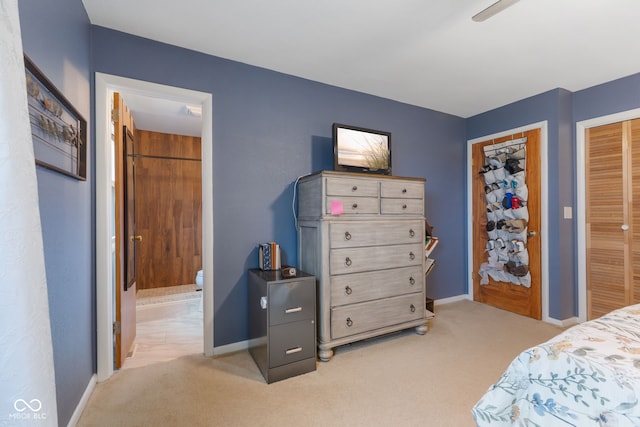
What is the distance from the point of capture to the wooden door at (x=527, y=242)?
3174 mm

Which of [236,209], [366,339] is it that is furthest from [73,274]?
[366,339]

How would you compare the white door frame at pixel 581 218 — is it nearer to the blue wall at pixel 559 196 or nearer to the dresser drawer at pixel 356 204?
the blue wall at pixel 559 196

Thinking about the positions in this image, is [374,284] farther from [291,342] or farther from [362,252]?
[291,342]

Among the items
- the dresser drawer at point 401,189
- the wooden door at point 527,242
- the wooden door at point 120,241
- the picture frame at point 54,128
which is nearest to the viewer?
the picture frame at point 54,128

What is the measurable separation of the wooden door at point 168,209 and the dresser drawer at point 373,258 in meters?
3.19

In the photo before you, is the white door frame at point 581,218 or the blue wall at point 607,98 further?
the white door frame at point 581,218

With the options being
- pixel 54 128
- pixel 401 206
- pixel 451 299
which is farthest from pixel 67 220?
pixel 451 299

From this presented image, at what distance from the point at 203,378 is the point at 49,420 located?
1527 millimetres

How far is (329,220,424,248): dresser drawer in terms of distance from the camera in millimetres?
2340

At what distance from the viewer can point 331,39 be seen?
87.9 inches

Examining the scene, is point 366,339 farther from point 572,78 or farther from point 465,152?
point 572,78

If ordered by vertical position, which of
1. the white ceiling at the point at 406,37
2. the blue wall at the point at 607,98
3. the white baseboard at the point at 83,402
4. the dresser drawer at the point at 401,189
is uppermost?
the white ceiling at the point at 406,37

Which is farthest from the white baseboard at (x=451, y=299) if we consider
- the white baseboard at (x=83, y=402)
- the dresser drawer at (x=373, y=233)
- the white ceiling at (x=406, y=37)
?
the white baseboard at (x=83, y=402)

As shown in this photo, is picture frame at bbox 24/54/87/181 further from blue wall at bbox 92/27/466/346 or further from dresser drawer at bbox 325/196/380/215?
dresser drawer at bbox 325/196/380/215
